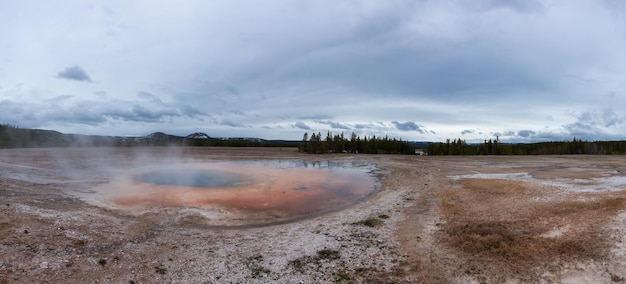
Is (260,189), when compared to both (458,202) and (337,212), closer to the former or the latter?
(337,212)

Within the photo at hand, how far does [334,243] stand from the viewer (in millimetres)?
8812

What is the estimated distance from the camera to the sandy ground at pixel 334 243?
21.9 feet

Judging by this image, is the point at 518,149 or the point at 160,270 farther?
the point at 518,149

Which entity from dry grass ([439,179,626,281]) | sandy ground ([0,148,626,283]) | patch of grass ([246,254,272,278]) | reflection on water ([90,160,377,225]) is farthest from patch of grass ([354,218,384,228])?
patch of grass ([246,254,272,278])

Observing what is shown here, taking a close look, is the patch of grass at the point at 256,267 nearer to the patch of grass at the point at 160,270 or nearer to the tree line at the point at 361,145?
the patch of grass at the point at 160,270

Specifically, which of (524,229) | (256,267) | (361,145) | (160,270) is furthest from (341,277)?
(361,145)

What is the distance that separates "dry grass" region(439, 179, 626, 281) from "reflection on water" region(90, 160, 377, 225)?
201 inches

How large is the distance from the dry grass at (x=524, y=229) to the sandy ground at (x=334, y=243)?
0.12 ft

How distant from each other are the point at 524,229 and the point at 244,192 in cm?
1188

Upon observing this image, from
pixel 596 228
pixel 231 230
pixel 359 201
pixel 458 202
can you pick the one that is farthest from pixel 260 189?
pixel 596 228

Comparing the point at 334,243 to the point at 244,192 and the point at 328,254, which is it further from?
the point at 244,192

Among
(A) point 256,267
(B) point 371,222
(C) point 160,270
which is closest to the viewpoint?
(C) point 160,270

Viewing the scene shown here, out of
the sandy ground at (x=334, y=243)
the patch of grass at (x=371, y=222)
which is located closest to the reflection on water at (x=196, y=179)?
the sandy ground at (x=334, y=243)

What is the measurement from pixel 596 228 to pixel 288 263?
792 cm
